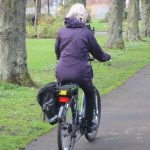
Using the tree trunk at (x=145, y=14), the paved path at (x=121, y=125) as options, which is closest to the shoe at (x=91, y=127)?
the paved path at (x=121, y=125)

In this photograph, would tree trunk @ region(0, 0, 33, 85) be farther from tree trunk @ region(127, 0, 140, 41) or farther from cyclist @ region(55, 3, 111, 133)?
tree trunk @ region(127, 0, 140, 41)

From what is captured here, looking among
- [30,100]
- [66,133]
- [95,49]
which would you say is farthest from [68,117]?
[30,100]

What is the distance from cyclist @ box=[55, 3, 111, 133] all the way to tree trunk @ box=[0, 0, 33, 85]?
5546 mm

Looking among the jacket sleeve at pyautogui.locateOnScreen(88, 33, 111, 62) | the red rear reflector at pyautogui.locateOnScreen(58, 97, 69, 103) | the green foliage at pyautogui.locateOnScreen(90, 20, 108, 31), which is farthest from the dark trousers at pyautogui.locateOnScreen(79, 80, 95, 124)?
the green foliage at pyautogui.locateOnScreen(90, 20, 108, 31)

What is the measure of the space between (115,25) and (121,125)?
1869 cm

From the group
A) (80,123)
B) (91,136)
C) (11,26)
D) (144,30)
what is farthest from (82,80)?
(144,30)

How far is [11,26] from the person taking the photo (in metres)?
12.4

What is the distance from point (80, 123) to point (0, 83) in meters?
5.63

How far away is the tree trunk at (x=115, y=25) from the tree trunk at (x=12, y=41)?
1467 cm

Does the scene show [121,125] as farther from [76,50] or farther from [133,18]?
[133,18]

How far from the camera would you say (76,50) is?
6812mm

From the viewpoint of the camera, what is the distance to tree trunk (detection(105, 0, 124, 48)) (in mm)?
26875

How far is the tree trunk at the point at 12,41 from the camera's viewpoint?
40.7 feet

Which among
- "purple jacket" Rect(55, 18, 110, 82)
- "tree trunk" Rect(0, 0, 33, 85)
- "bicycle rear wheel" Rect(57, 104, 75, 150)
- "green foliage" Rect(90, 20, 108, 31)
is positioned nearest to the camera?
"bicycle rear wheel" Rect(57, 104, 75, 150)
